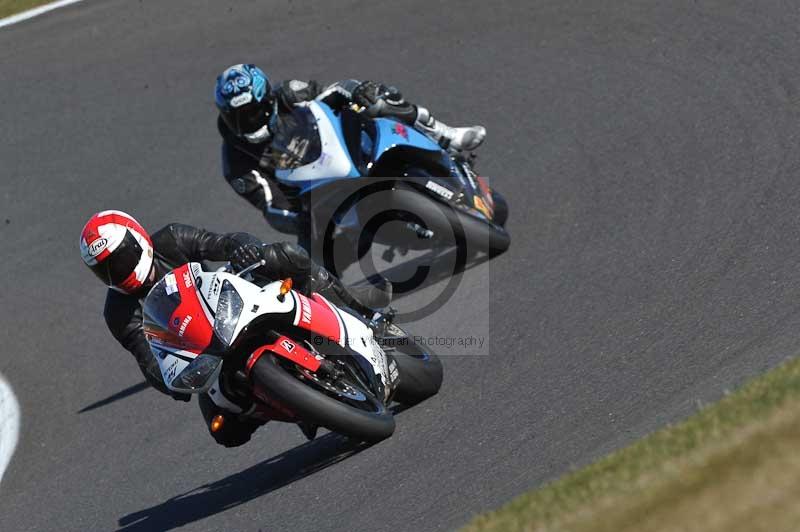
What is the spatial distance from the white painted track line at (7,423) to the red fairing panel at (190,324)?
10.0 ft

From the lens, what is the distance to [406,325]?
877 centimetres

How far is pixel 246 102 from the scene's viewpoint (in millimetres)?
8500

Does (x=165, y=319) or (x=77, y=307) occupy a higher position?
(x=165, y=319)

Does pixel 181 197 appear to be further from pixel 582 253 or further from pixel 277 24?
pixel 582 253

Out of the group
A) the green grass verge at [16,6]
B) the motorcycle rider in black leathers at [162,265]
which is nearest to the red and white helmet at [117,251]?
the motorcycle rider in black leathers at [162,265]

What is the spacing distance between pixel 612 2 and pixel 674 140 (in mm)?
3055

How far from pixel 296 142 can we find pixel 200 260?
1.75 meters

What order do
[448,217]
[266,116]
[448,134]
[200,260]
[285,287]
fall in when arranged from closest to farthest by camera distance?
[285,287] < [200,260] < [448,217] < [266,116] < [448,134]

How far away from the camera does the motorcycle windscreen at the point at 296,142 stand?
28.4ft

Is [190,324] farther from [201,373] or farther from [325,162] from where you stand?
[325,162]

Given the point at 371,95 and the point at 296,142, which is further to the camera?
the point at 371,95

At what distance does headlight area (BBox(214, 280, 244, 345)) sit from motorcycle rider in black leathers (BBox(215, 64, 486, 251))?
8.60 ft

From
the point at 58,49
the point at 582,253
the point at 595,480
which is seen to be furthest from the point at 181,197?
the point at 595,480

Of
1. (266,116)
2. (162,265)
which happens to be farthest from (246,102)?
(162,265)
